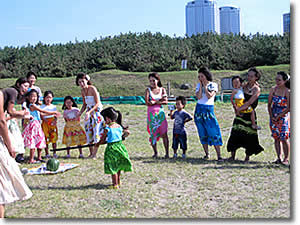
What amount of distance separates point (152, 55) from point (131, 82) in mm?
5586

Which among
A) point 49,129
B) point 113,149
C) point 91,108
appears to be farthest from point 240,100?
point 49,129

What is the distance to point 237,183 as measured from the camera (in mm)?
4965

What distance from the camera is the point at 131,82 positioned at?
2358 cm

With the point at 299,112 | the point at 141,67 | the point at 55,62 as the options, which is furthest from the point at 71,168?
the point at 55,62

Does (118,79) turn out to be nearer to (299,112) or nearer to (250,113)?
(250,113)

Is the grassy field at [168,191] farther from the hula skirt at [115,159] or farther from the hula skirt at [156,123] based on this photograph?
the hula skirt at [156,123]

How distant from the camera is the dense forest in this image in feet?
87.5

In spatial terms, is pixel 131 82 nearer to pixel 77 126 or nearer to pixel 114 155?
pixel 77 126

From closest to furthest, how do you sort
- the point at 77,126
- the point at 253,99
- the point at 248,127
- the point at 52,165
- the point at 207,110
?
the point at 52,165, the point at 253,99, the point at 248,127, the point at 207,110, the point at 77,126

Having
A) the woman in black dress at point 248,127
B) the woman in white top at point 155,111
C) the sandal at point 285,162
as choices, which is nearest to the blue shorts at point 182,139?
the woman in white top at point 155,111

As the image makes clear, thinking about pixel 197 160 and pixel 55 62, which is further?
pixel 55 62

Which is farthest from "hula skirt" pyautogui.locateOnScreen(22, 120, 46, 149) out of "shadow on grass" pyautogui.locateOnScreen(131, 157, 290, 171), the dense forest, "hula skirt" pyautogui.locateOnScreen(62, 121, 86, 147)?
the dense forest

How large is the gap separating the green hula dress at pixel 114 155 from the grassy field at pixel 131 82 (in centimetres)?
1694

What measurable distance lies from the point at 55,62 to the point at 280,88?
2537cm
